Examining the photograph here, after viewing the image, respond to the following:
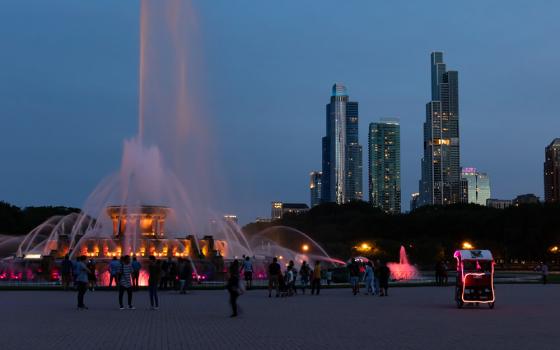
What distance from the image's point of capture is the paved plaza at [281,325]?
1706cm

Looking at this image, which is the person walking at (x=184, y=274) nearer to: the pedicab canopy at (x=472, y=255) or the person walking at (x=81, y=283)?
the person walking at (x=81, y=283)

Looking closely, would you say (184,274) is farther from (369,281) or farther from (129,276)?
(129,276)

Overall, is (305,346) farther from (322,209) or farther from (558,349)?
(322,209)

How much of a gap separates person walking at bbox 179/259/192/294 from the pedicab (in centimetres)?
1268

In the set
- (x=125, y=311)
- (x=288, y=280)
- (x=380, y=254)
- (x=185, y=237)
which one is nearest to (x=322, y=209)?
(x=380, y=254)

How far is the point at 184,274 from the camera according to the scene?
36031 millimetres

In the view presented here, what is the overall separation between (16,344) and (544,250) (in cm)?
10413

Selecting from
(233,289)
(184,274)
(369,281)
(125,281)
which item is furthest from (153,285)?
(369,281)

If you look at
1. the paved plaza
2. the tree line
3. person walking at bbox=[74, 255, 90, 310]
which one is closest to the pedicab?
the paved plaza

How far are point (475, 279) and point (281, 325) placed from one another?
973 centimetres

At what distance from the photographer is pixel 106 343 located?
1706 cm

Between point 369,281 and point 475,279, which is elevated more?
point 475,279

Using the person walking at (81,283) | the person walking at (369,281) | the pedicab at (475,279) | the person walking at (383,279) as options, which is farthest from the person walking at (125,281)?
the person walking at (369,281)

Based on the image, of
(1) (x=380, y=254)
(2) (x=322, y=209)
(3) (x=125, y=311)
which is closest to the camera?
(3) (x=125, y=311)
